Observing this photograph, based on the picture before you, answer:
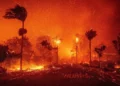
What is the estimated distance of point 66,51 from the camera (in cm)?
13812

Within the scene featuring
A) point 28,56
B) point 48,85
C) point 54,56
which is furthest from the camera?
point 54,56

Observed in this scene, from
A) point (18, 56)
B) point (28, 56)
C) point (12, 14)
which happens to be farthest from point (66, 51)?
point (12, 14)

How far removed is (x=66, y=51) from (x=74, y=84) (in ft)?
349

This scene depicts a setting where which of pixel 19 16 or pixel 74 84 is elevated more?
pixel 19 16

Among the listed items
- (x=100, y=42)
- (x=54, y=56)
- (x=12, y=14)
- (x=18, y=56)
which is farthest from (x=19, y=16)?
(x=100, y=42)

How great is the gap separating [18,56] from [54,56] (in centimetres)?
3938

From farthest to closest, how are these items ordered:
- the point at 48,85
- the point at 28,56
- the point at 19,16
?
1. the point at 28,56
2. the point at 19,16
3. the point at 48,85

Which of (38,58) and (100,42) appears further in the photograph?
(100,42)

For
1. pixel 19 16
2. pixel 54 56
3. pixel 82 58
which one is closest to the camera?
pixel 19 16

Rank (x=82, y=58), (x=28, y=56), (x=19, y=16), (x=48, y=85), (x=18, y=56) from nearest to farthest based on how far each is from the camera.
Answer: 1. (x=48, y=85)
2. (x=19, y=16)
3. (x=18, y=56)
4. (x=28, y=56)
5. (x=82, y=58)

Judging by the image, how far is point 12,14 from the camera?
75.4 meters

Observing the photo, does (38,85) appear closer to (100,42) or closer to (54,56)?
(54,56)

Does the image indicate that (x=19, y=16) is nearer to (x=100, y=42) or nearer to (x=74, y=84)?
(x=74, y=84)

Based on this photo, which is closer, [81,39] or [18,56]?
[18,56]
